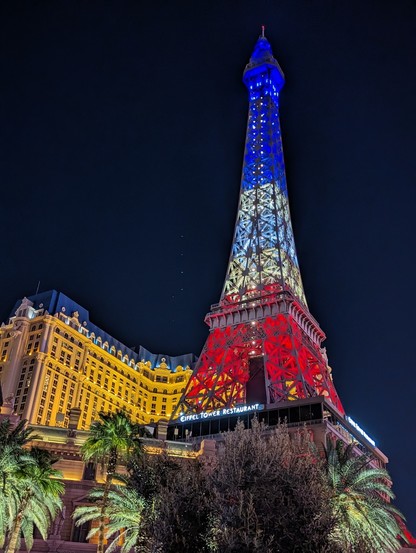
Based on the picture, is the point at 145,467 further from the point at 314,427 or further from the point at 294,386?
the point at 294,386

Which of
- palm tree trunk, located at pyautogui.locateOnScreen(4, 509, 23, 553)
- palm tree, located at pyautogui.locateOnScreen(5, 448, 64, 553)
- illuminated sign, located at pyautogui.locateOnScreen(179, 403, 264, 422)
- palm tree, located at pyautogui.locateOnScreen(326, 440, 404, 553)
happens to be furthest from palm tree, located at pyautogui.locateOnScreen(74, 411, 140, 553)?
illuminated sign, located at pyautogui.locateOnScreen(179, 403, 264, 422)

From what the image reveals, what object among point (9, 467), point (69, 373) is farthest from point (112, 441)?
point (69, 373)

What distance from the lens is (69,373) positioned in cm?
11975

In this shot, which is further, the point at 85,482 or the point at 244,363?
the point at 244,363

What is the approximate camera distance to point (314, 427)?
2574 inches

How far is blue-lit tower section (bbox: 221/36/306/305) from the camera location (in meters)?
91.4

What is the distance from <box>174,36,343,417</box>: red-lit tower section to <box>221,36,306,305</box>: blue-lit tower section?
175 millimetres

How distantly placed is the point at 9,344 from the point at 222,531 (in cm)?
10278

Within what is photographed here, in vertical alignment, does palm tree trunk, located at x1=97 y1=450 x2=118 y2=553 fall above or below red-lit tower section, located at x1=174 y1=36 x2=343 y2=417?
below

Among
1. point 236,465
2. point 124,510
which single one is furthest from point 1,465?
point 236,465

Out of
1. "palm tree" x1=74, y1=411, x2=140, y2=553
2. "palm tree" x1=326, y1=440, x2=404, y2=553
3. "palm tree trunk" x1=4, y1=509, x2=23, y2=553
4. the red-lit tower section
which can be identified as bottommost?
"palm tree trunk" x1=4, y1=509, x2=23, y2=553

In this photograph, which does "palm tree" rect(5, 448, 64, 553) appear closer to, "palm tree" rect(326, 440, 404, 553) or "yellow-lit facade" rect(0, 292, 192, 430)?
"palm tree" rect(326, 440, 404, 553)

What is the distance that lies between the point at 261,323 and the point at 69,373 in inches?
2113

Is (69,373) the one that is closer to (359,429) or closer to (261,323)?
(261,323)
